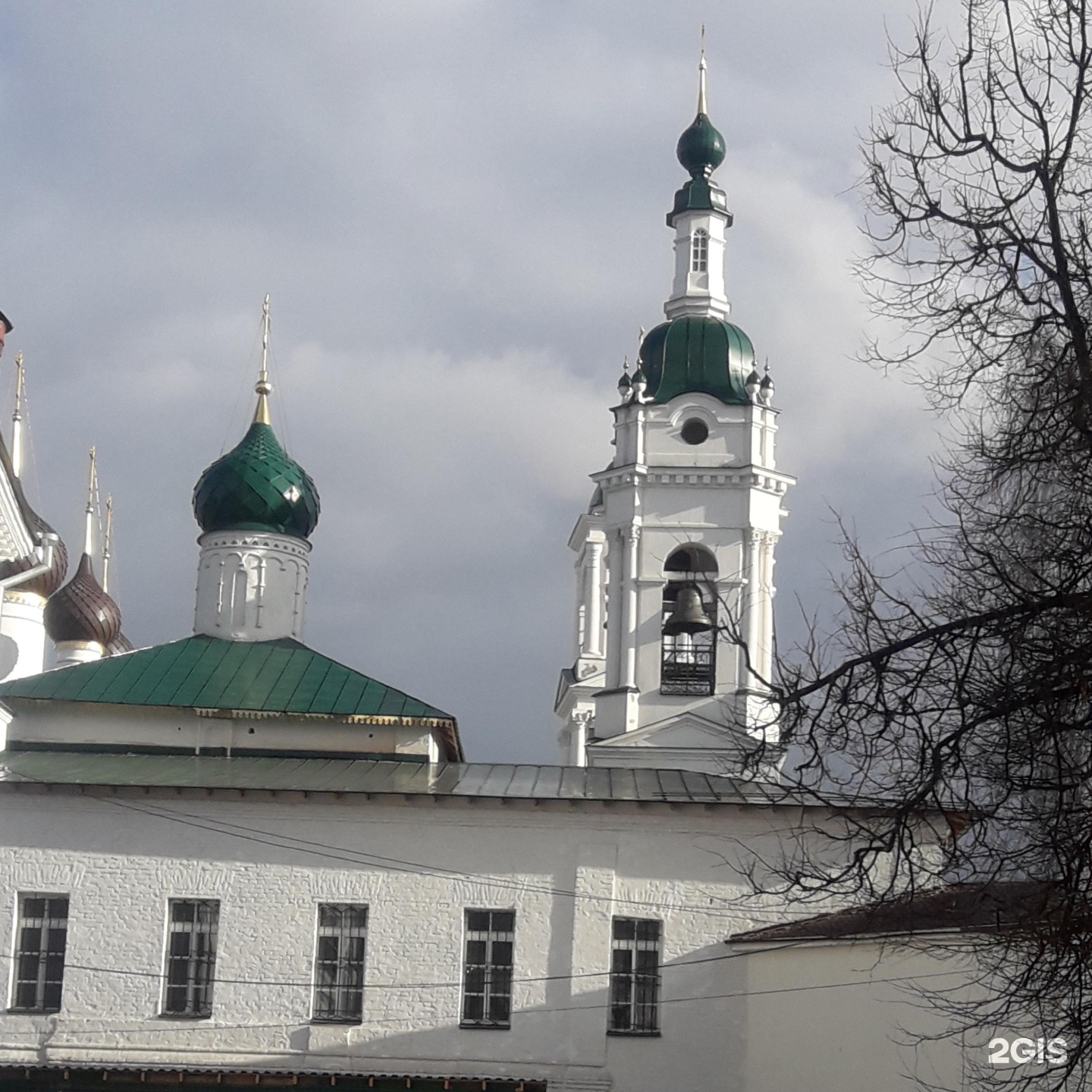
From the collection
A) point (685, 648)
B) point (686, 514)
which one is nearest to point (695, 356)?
point (686, 514)

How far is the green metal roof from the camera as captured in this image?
24.4 meters

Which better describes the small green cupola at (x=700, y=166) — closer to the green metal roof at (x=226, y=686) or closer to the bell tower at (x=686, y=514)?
the bell tower at (x=686, y=514)

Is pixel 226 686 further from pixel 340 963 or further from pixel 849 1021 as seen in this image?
pixel 849 1021

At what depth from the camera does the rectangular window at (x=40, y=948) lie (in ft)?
71.9

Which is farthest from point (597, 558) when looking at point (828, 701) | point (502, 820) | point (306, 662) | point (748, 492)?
point (828, 701)

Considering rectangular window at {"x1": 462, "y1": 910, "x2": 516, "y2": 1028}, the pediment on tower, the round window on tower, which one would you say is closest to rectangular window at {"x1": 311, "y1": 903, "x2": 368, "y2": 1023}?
rectangular window at {"x1": 462, "y1": 910, "x2": 516, "y2": 1028}

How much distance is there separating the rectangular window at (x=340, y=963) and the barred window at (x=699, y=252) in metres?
13.6

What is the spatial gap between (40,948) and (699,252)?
15910mm

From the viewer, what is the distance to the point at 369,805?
2200 centimetres

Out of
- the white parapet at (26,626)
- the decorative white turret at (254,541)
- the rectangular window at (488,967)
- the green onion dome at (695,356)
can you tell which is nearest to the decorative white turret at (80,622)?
the white parapet at (26,626)

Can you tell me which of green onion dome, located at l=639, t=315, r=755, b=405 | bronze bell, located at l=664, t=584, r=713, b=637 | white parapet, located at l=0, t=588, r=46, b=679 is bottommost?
bronze bell, located at l=664, t=584, r=713, b=637

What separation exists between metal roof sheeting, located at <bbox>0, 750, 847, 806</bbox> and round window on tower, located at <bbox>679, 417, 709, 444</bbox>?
6846 mm

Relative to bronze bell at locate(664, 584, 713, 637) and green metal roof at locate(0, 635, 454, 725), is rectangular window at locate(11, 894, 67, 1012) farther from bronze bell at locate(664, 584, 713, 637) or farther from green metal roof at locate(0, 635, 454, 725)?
bronze bell at locate(664, 584, 713, 637)

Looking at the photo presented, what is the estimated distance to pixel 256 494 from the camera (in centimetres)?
2816
